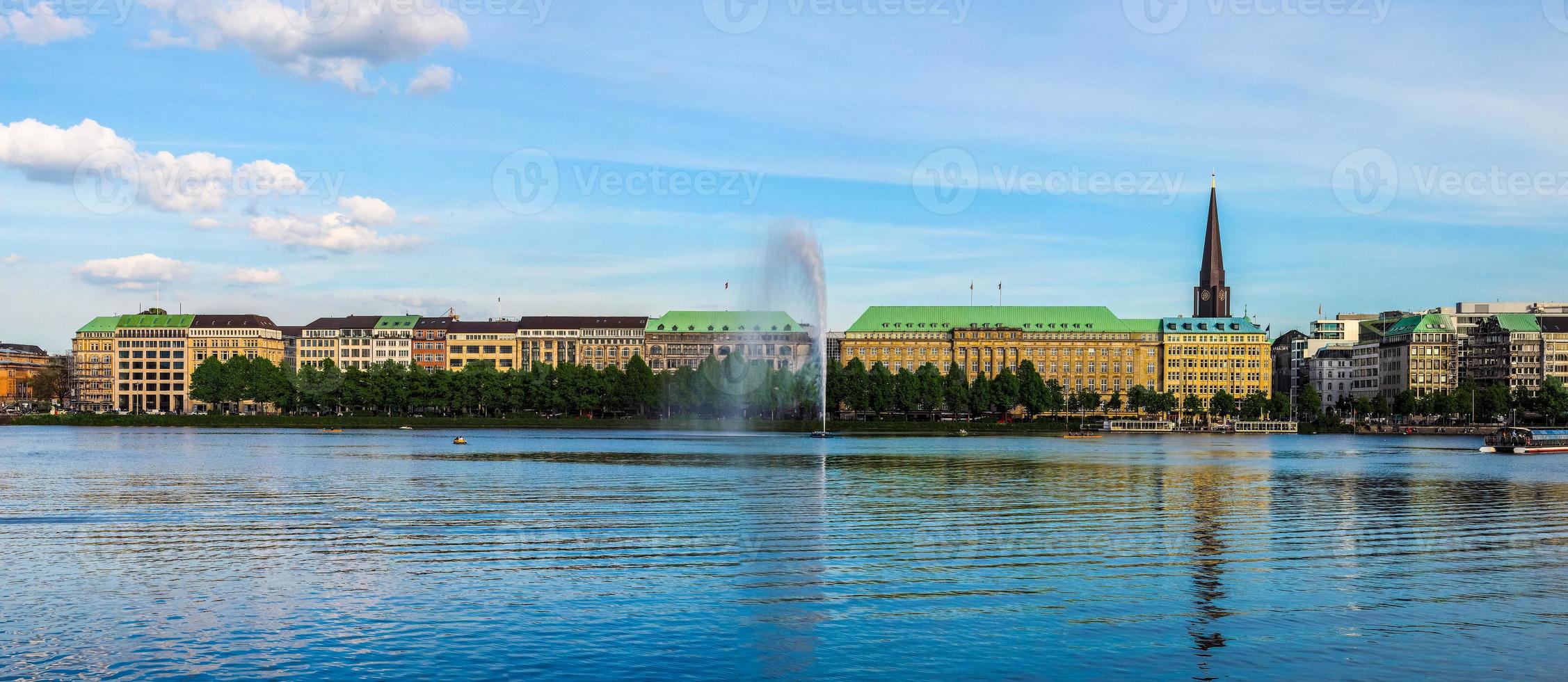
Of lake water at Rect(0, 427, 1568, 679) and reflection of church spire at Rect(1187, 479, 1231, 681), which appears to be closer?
lake water at Rect(0, 427, 1568, 679)

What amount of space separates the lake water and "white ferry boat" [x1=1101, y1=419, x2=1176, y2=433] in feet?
403

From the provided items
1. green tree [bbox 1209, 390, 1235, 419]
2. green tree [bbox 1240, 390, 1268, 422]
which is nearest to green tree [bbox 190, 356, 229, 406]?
Result: green tree [bbox 1209, 390, 1235, 419]

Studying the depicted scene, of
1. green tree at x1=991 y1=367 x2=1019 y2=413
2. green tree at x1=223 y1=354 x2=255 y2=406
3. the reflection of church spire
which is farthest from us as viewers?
green tree at x1=223 y1=354 x2=255 y2=406

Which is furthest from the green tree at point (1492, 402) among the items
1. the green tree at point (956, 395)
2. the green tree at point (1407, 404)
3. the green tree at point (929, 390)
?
the green tree at point (929, 390)

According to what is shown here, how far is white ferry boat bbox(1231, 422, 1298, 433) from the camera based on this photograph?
7234 inches

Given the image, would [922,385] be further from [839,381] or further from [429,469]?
[429,469]

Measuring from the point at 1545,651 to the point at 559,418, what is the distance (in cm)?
14003

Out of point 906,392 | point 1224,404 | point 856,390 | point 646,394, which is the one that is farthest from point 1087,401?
point 646,394

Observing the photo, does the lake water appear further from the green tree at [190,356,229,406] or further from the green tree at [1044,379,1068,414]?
the green tree at [190,356,229,406]

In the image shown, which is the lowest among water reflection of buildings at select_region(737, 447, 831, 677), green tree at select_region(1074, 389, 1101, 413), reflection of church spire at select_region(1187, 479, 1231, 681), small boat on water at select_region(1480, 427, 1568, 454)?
small boat on water at select_region(1480, 427, 1568, 454)

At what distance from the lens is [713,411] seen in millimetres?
168125

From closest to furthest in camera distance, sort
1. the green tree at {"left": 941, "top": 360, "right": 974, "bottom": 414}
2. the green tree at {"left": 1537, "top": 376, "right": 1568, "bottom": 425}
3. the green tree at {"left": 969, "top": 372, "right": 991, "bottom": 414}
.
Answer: the green tree at {"left": 941, "top": 360, "right": 974, "bottom": 414}, the green tree at {"left": 969, "top": 372, "right": 991, "bottom": 414}, the green tree at {"left": 1537, "top": 376, "right": 1568, "bottom": 425}

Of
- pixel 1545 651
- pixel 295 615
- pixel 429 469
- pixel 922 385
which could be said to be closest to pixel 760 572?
pixel 295 615

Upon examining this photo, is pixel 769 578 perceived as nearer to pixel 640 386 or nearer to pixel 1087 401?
pixel 640 386
